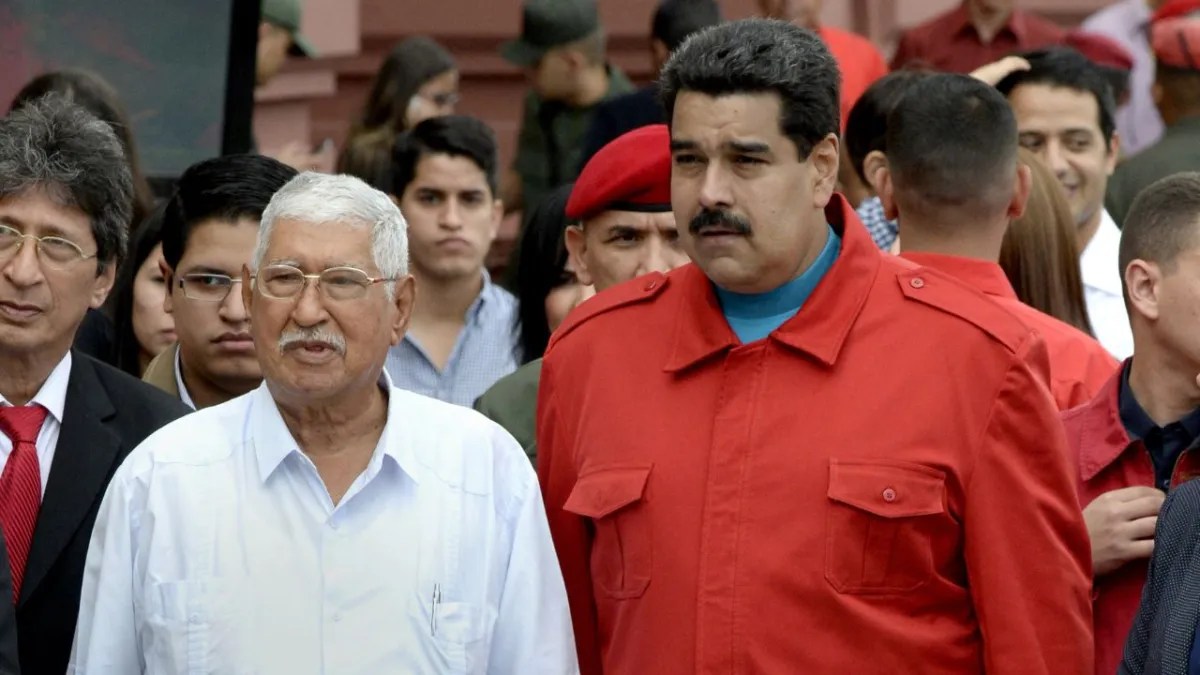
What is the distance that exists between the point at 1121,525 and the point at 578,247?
1683 mm

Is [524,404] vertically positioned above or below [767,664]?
above

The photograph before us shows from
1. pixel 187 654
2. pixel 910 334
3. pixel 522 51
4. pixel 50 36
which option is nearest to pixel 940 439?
pixel 910 334

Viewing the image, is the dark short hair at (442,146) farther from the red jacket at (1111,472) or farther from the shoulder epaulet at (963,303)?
the shoulder epaulet at (963,303)

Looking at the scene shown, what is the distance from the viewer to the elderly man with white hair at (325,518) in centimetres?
416

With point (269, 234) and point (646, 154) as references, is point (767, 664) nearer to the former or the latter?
point (269, 234)

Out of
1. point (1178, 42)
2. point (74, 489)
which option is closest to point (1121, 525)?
point (74, 489)

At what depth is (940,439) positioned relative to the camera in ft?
13.8

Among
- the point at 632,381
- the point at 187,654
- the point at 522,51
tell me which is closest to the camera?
the point at 187,654

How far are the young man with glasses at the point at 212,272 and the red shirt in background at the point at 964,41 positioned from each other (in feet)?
15.9

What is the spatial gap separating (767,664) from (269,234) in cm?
117

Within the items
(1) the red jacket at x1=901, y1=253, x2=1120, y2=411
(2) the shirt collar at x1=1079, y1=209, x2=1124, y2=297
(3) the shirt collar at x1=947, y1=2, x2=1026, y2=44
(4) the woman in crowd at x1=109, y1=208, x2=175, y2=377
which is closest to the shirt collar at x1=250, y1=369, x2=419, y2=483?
(1) the red jacket at x1=901, y1=253, x2=1120, y2=411

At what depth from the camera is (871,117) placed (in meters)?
7.17

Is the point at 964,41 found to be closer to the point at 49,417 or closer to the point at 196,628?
the point at 49,417

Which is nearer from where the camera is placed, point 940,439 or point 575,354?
point 940,439
